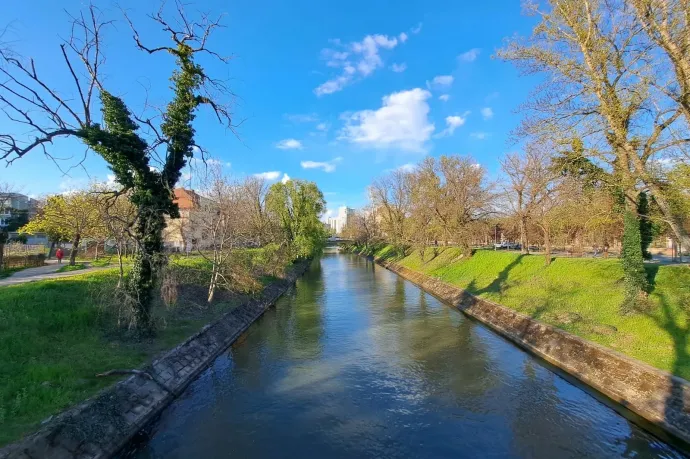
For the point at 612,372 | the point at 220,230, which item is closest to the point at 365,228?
the point at 220,230

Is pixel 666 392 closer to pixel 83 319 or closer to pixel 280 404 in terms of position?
pixel 280 404

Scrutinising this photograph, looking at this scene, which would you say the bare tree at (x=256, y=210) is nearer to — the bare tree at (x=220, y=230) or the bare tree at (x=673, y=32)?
the bare tree at (x=220, y=230)

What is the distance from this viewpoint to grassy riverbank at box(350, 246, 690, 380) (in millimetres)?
10836

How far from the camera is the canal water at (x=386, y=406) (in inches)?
312

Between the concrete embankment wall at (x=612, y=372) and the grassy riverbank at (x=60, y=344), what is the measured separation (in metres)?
13.4

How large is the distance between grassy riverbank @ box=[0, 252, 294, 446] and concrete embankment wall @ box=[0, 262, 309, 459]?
32 cm

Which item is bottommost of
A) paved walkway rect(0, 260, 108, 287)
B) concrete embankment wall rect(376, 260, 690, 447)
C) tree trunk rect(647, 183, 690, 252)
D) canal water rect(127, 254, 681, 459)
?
canal water rect(127, 254, 681, 459)

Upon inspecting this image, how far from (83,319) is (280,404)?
6914mm

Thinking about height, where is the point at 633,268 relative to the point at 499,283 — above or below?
above

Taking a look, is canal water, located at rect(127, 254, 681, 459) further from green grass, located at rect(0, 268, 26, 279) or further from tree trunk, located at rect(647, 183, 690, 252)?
green grass, located at rect(0, 268, 26, 279)

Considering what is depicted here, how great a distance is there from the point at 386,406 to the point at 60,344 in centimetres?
918

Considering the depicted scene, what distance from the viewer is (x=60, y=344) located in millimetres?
9828

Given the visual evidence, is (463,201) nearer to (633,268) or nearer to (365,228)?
(633,268)

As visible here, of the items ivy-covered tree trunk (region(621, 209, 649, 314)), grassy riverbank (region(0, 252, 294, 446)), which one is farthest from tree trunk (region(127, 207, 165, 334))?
ivy-covered tree trunk (region(621, 209, 649, 314))
